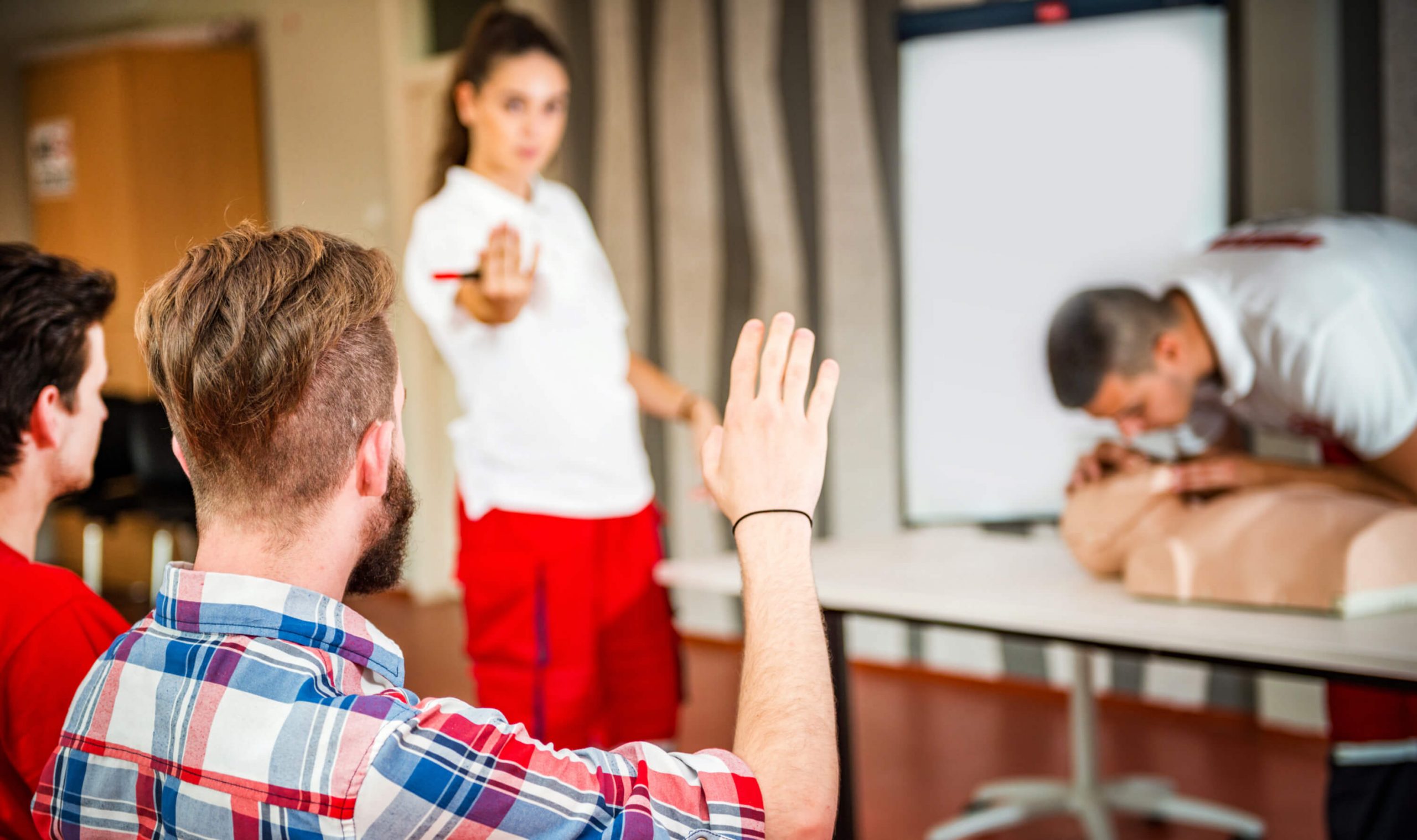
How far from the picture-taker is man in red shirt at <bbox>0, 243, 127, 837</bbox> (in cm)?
101

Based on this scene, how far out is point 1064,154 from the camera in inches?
81.3

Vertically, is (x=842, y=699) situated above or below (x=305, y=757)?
below

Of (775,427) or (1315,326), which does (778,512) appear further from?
(1315,326)

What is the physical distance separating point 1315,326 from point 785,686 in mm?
1375

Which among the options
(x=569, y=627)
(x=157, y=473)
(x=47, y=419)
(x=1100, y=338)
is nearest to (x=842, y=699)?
(x=569, y=627)

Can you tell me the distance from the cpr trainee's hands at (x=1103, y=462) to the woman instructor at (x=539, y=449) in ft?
1.97

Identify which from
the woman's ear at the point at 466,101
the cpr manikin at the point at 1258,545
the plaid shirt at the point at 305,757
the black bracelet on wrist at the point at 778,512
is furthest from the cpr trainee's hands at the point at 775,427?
the woman's ear at the point at 466,101

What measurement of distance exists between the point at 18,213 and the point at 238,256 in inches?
238

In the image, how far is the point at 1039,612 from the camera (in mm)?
1488

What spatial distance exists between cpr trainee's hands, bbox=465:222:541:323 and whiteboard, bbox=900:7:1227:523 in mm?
702

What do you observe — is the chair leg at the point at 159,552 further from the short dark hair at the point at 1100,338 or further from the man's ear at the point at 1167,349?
the man's ear at the point at 1167,349

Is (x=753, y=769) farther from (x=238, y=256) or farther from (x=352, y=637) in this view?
(x=238, y=256)

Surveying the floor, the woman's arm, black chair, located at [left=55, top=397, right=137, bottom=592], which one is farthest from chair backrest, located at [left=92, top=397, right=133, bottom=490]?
the woman's arm

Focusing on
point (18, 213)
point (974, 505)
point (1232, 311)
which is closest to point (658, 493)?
point (974, 505)
